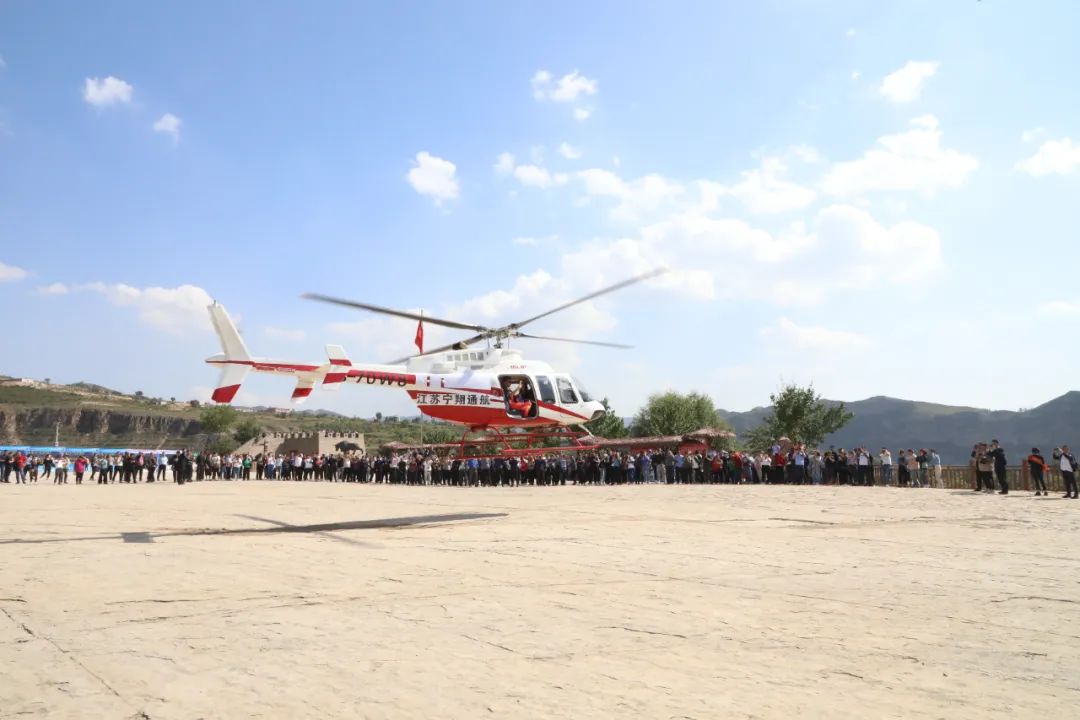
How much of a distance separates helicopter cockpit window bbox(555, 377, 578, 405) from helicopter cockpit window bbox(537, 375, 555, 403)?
0.75ft

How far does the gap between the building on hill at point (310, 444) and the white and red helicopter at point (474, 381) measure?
46279mm

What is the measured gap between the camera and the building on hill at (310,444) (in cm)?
6525

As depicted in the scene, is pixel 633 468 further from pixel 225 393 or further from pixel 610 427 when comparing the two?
pixel 610 427

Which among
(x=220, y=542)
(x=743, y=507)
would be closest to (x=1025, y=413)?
(x=743, y=507)

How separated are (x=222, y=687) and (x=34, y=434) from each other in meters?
140

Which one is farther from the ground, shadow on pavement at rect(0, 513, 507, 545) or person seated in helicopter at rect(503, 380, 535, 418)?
person seated in helicopter at rect(503, 380, 535, 418)

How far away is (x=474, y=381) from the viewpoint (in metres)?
18.8

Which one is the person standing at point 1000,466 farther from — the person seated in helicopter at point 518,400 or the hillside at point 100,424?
the hillside at point 100,424

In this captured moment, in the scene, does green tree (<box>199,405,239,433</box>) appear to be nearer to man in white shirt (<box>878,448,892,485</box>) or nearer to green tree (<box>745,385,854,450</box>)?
green tree (<box>745,385,854,450</box>)

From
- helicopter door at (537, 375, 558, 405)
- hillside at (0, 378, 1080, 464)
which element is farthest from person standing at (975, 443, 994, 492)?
hillside at (0, 378, 1080, 464)

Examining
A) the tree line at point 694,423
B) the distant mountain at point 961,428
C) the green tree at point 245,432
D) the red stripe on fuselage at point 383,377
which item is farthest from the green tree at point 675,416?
the distant mountain at point 961,428

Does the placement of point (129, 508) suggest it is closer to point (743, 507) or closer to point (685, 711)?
point (743, 507)

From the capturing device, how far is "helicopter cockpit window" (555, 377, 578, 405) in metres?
19.8

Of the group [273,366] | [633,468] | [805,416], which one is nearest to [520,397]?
[273,366]
